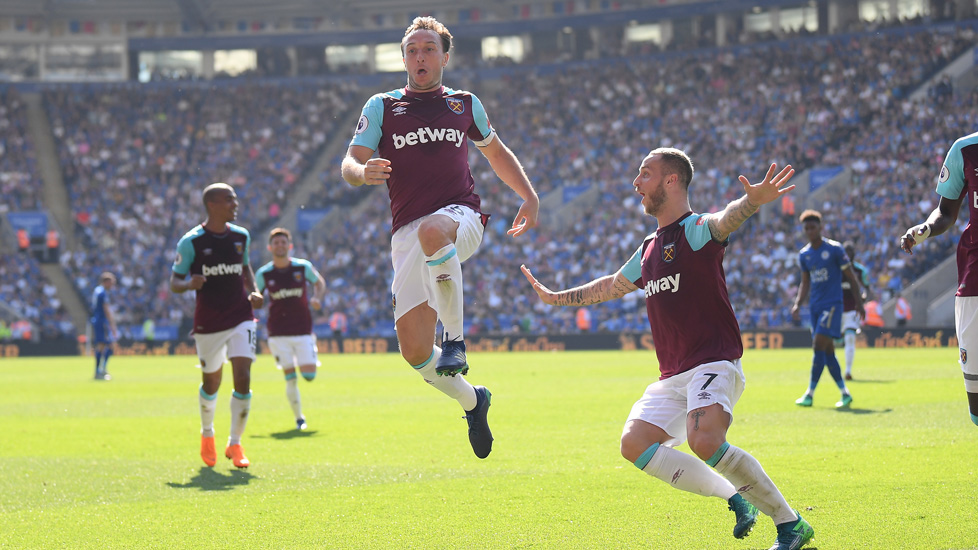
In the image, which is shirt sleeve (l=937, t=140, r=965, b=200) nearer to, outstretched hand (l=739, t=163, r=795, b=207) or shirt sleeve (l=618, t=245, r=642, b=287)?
outstretched hand (l=739, t=163, r=795, b=207)

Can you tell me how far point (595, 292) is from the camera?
6398mm

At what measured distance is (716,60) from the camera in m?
43.5

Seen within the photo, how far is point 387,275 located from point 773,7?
71.4 ft

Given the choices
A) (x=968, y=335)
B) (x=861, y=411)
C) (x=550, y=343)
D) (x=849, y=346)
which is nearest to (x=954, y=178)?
(x=968, y=335)

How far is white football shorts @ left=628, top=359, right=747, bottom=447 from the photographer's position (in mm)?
5477

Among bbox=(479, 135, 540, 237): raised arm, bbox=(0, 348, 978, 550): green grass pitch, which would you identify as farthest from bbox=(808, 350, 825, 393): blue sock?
bbox=(479, 135, 540, 237): raised arm

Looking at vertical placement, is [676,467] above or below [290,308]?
below

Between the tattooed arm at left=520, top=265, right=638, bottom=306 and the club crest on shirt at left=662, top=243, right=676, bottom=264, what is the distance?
428mm

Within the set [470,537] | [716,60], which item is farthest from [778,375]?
[716,60]

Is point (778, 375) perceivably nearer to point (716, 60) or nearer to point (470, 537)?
point (470, 537)

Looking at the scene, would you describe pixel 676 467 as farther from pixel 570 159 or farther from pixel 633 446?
pixel 570 159

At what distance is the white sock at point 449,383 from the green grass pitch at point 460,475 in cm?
86

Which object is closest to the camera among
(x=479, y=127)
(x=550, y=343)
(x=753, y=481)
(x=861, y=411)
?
(x=753, y=481)

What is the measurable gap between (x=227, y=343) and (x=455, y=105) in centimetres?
484
